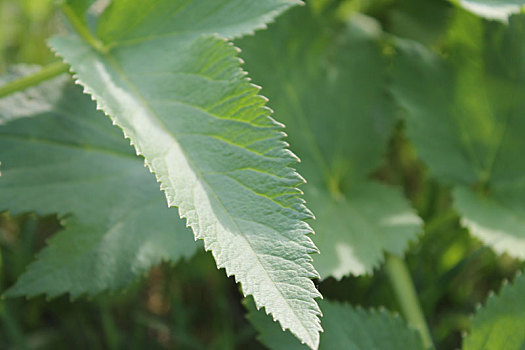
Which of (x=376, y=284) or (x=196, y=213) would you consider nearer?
(x=196, y=213)

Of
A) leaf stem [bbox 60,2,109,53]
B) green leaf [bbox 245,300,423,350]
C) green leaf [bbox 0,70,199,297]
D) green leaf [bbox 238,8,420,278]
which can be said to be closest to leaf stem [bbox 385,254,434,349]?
green leaf [bbox 238,8,420,278]

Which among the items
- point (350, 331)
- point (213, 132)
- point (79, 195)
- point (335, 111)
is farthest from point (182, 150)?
point (335, 111)

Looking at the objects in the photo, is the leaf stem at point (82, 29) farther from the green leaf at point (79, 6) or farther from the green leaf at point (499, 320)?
the green leaf at point (499, 320)

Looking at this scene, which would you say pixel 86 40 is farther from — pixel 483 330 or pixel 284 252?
pixel 483 330

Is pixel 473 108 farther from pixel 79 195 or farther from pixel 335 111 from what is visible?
pixel 79 195

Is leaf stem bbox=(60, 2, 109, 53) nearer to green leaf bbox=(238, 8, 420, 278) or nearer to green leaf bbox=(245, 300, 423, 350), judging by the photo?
green leaf bbox=(238, 8, 420, 278)

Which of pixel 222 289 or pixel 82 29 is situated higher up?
pixel 82 29

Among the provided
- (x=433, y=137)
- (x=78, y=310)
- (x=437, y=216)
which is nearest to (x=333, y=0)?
(x=433, y=137)

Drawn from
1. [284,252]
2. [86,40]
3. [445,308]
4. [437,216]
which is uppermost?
[86,40]
